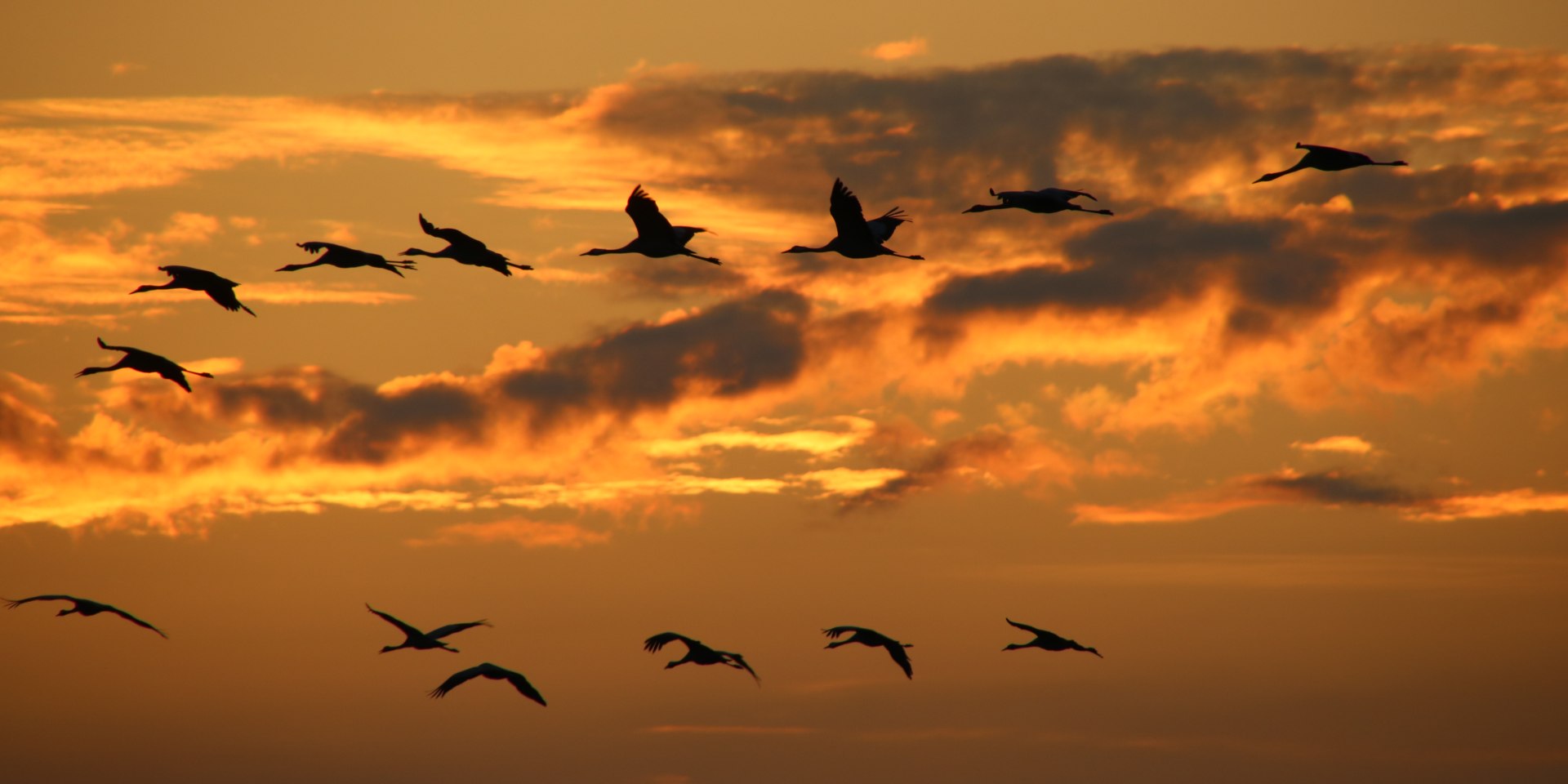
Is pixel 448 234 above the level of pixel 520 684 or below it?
above

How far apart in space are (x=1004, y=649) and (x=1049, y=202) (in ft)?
42.6

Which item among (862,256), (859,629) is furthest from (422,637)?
(862,256)

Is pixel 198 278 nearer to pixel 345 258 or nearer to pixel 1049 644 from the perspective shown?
pixel 345 258

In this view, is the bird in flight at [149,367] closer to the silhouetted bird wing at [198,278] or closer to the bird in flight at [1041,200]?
the silhouetted bird wing at [198,278]

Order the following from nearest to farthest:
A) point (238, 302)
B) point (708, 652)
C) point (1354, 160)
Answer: point (1354, 160) → point (238, 302) → point (708, 652)

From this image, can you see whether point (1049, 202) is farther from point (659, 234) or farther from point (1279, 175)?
point (659, 234)

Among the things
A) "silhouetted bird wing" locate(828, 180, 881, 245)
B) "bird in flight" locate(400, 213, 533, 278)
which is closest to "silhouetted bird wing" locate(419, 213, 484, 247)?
"bird in flight" locate(400, 213, 533, 278)

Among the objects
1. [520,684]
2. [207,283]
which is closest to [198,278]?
[207,283]

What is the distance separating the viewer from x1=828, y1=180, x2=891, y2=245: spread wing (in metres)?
39.3

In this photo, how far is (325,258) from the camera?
42.0 m

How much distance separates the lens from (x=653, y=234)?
144ft

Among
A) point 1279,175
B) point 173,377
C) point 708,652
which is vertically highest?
point 1279,175

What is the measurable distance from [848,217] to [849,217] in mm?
20

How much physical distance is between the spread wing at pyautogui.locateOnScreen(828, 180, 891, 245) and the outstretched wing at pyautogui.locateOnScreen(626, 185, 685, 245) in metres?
4.61
